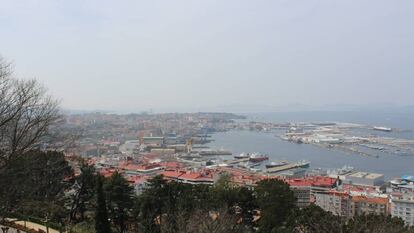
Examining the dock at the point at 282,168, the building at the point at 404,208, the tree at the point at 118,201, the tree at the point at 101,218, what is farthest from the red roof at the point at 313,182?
the tree at the point at 101,218

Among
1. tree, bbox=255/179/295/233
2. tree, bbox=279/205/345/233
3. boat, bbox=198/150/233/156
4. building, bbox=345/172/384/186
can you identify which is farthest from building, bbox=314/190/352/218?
boat, bbox=198/150/233/156

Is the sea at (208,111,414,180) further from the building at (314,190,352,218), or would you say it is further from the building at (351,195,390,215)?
the building at (351,195,390,215)

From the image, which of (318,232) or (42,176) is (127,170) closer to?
(42,176)

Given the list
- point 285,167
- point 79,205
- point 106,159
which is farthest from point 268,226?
point 106,159

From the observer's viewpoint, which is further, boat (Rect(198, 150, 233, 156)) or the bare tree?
boat (Rect(198, 150, 233, 156))

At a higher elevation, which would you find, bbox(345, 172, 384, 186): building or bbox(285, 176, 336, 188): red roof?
bbox(285, 176, 336, 188): red roof

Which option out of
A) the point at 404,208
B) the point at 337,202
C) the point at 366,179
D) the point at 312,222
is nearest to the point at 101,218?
the point at 312,222
